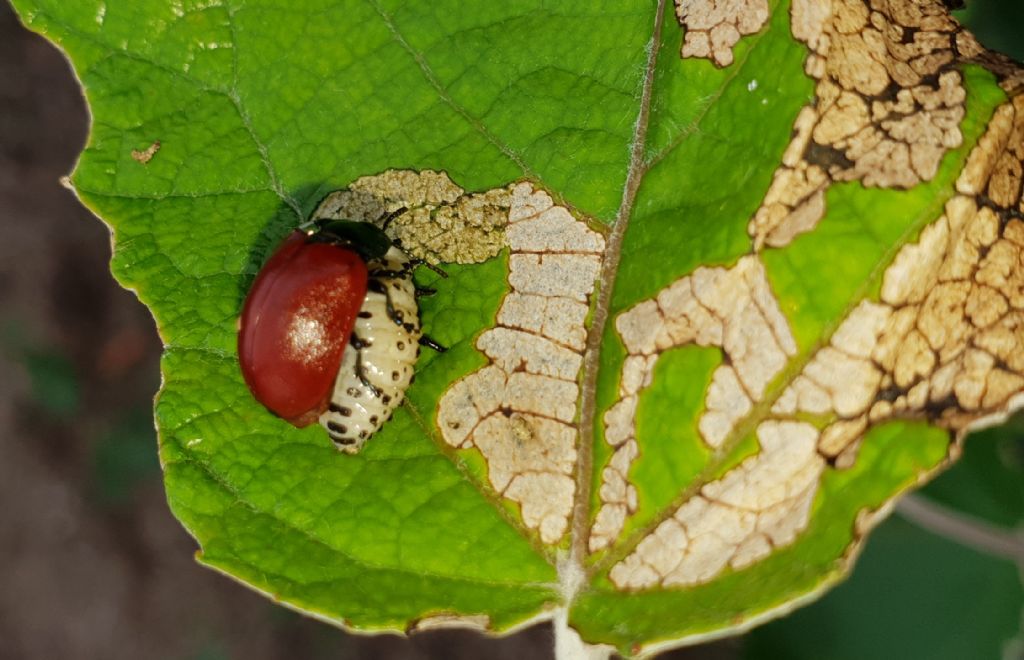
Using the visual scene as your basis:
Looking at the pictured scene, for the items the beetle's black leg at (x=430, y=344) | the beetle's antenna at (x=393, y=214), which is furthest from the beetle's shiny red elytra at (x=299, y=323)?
the beetle's black leg at (x=430, y=344)

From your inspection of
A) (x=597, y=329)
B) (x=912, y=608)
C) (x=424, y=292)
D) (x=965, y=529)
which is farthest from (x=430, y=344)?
(x=912, y=608)

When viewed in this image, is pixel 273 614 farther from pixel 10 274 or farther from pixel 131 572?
pixel 10 274

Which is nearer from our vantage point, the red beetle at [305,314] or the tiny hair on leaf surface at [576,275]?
the tiny hair on leaf surface at [576,275]

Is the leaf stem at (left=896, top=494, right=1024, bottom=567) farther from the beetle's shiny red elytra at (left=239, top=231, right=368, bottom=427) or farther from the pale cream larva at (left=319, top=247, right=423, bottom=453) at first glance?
the beetle's shiny red elytra at (left=239, top=231, right=368, bottom=427)

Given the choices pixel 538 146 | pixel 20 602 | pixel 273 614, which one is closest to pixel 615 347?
pixel 538 146

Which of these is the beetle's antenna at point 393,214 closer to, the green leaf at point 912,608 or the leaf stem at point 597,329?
the leaf stem at point 597,329
